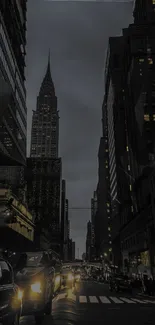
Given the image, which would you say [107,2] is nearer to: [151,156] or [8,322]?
[8,322]

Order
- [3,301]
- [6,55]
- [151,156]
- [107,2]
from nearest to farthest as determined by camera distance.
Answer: [3,301]
[107,2]
[6,55]
[151,156]

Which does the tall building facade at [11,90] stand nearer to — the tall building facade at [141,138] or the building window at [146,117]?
the tall building facade at [141,138]

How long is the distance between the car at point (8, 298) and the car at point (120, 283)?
21618 millimetres

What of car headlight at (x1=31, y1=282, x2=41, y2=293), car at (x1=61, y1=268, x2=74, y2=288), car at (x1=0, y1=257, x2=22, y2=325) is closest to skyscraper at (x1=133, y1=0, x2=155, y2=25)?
car at (x1=61, y1=268, x2=74, y2=288)

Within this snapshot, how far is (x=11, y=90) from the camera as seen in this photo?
45938mm

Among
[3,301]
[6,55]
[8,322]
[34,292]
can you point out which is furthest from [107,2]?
[6,55]

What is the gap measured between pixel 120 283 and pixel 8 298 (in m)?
23.0

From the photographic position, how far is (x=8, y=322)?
15.9 feet

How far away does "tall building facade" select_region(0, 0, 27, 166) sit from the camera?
1710 inches

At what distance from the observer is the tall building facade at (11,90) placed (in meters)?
43.4

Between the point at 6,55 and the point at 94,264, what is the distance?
320 ft

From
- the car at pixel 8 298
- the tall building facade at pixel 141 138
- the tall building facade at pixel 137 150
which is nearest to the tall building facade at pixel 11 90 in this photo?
the tall building facade at pixel 137 150

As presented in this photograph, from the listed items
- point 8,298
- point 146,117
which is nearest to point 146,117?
point 146,117

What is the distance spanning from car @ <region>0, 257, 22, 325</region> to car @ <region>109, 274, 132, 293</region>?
70.9 feet
